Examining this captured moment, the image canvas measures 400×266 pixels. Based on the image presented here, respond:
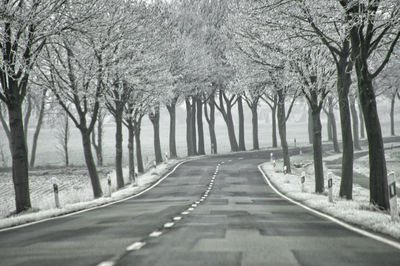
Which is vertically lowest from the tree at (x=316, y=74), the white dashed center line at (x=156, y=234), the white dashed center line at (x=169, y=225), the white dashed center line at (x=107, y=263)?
the white dashed center line at (x=169, y=225)

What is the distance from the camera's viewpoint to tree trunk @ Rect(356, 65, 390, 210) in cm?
1332

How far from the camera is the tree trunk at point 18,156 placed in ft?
53.9

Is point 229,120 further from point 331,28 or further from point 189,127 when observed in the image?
point 331,28

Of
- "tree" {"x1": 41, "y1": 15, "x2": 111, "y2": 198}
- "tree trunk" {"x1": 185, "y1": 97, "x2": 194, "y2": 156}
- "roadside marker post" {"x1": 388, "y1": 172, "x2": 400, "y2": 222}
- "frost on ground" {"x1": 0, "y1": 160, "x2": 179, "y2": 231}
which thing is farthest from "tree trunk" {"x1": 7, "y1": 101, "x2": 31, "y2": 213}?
"tree trunk" {"x1": 185, "y1": 97, "x2": 194, "y2": 156}

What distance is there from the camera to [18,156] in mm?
16594

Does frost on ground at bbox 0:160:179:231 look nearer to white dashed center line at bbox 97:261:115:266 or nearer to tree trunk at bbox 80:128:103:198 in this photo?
tree trunk at bbox 80:128:103:198

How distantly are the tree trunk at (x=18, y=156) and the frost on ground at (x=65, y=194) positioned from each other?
0.48 metres

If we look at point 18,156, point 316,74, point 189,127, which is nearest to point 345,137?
point 316,74

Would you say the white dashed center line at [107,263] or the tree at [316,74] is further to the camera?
the tree at [316,74]

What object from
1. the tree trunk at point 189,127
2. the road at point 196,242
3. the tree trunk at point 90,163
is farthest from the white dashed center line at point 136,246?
the tree trunk at point 189,127

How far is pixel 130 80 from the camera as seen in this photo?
84.1 ft

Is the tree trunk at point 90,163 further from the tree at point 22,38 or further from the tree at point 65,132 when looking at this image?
the tree at point 65,132

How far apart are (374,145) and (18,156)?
1077cm

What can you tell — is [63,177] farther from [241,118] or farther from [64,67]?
[241,118]
